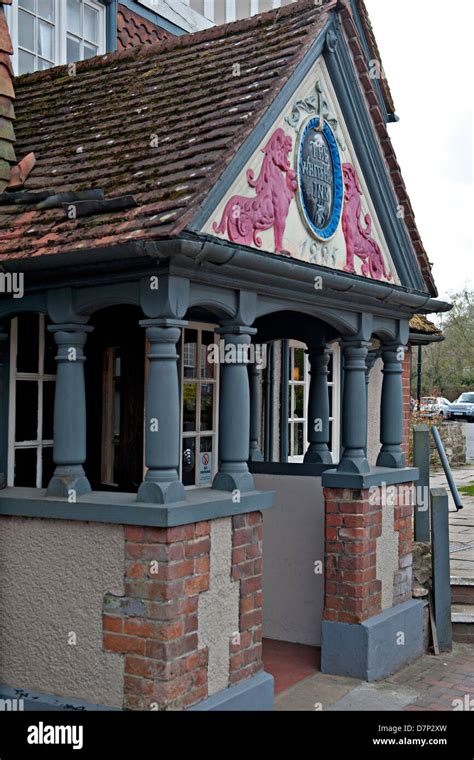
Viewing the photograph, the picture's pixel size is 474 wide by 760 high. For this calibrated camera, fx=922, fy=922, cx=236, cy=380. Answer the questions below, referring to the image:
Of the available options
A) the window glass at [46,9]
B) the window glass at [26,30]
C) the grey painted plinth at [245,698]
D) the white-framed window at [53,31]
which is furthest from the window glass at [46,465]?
the window glass at [46,9]

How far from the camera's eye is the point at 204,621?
520 centimetres

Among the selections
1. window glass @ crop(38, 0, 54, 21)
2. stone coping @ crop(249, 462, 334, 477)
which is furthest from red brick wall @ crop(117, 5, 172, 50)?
stone coping @ crop(249, 462, 334, 477)

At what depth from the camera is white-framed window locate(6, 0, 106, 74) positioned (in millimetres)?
8484

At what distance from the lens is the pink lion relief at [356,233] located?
6.76 m

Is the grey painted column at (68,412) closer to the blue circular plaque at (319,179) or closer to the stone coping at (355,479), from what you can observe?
the blue circular plaque at (319,179)

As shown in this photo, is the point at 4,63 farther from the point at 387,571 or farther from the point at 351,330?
the point at 387,571

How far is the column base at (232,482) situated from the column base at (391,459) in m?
2.40

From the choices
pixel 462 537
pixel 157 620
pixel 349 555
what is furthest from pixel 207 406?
pixel 462 537

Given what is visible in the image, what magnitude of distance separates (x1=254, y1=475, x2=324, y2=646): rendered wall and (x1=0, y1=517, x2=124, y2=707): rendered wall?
276 centimetres

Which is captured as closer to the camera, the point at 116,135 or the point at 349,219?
the point at 116,135

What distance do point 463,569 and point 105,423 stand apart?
432 centimetres

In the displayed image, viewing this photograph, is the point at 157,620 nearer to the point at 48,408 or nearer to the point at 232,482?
the point at 232,482

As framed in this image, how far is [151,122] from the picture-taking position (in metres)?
5.94
